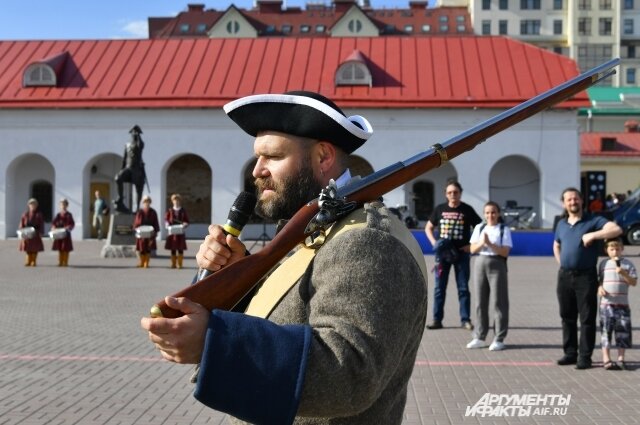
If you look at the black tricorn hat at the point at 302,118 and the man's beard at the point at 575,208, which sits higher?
the black tricorn hat at the point at 302,118

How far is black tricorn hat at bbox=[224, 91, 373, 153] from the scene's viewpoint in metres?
2.12

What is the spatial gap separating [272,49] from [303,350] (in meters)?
32.2

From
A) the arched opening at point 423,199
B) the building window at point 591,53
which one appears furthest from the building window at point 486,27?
the arched opening at point 423,199

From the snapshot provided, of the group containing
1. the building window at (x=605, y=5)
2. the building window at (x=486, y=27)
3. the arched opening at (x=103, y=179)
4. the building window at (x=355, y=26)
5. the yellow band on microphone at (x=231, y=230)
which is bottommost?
the yellow band on microphone at (x=231, y=230)

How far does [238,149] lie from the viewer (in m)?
30.7

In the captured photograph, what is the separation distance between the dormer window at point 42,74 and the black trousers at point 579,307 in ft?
91.0

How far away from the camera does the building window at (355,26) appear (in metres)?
69.8

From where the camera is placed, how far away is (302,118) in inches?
83.7

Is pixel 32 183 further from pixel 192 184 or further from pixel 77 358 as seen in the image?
pixel 77 358

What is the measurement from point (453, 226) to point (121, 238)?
557 inches

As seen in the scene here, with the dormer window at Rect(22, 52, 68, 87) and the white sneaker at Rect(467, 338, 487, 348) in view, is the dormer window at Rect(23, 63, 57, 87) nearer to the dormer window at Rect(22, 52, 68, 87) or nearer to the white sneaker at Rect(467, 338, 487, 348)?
the dormer window at Rect(22, 52, 68, 87)

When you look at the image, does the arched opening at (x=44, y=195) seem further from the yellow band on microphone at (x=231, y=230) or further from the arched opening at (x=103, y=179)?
the yellow band on microphone at (x=231, y=230)

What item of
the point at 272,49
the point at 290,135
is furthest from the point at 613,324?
the point at 272,49

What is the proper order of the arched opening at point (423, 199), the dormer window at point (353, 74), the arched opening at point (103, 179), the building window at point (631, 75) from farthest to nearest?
the building window at point (631, 75) < the arched opening at point (423, 199) < the arched opening at point (103, 179) < the dormer window at point (353, 74)
